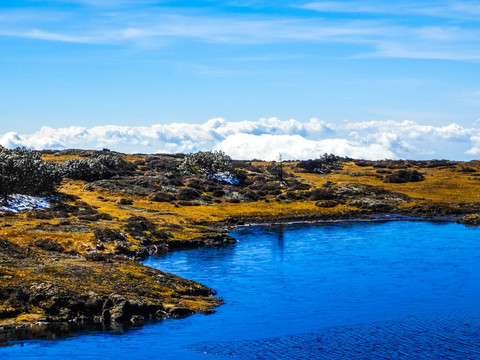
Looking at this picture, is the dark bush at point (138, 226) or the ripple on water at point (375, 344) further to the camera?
the dark bush at point (138, 226)

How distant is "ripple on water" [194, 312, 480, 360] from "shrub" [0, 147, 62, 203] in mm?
50885

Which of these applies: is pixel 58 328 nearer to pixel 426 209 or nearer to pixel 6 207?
pixel 6 207

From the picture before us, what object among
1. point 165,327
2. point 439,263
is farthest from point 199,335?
point 439,263

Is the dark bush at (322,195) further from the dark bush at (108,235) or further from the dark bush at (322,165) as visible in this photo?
the dark bush at (108,235)

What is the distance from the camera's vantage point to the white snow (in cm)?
7094

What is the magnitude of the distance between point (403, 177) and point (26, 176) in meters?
83.9

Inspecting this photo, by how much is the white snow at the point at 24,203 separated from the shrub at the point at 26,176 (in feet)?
3.45

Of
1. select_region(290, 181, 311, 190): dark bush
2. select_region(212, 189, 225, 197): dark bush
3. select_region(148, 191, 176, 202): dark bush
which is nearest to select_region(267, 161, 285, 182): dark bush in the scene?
select_region(290, 181, 311, 190): dark bush

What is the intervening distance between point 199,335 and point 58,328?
943 centimetres

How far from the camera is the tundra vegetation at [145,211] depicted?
128 ft

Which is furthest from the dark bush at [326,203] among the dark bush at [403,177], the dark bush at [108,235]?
the dark bush at [108,235]

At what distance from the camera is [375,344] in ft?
111

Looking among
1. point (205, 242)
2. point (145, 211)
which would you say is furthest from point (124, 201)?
point (205, 242)

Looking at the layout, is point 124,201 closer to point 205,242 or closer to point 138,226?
point 138,226
